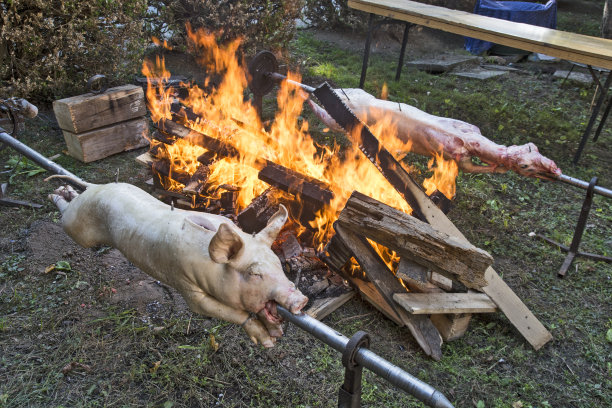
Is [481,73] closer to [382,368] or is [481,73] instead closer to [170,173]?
[170,173]

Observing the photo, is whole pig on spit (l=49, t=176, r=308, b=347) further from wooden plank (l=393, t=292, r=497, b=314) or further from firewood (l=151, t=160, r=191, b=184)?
firewood (l=151, t=160, r=191, b=184)

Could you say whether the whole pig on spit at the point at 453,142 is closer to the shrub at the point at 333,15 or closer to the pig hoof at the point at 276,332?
the pig hoof at the point at 276,332

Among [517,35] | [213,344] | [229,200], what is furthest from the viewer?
[517,35]

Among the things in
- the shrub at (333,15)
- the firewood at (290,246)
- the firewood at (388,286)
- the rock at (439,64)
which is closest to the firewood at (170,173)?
the firewood at (290,246)

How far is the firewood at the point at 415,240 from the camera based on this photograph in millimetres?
3291

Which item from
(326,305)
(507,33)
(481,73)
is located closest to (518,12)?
(481,73)

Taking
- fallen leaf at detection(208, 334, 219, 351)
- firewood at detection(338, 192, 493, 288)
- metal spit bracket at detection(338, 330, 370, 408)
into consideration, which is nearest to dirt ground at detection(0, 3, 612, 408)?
fallen leaf at detection(208, 334, 219, 351)

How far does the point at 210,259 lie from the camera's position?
7.59 feet

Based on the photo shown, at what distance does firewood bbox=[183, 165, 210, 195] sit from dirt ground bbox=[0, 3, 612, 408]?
38.4 inches

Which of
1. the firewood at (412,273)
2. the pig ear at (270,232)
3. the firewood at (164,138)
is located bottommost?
the firewood at (412,273)

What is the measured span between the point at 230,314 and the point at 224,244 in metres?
0.49

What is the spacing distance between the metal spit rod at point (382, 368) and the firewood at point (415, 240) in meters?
1.56

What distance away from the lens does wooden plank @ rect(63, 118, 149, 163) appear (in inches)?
234

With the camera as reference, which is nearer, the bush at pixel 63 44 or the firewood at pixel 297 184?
the firewood at pixel 297 184
